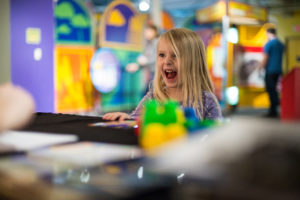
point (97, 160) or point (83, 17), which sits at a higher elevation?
point (83, 17)

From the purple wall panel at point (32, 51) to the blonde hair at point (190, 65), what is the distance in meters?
2.76

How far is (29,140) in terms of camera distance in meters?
0.65

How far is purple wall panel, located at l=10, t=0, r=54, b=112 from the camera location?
3850 mm

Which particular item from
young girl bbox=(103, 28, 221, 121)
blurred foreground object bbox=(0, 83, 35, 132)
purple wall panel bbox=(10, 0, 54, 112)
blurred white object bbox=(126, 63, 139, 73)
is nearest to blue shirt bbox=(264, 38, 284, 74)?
blurred white object bbox=(126, 63, 139, 73)

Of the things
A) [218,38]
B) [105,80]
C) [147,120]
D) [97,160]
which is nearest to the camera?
[97,160]

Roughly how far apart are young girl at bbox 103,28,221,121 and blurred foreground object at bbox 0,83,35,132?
0.76m

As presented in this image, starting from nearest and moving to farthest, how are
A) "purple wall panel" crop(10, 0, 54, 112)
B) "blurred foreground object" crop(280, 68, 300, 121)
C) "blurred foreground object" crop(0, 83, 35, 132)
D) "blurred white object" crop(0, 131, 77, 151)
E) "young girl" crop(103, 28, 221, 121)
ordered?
"blurred white object" crop(0, 131, 77, 151)
"blurred foreground object" crop(0, 83, 35, 132)
"young girl" crop(103, 28, 221, 121)
"purple wall panel" crop(10, 0, 54, 112)
"blurred foreground object" crop(280, 68, 300, 121)

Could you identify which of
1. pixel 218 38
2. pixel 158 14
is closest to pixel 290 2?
pixel 218 38

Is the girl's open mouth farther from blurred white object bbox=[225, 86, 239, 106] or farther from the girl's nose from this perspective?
blurred white object bbox=[225, 86, 239, 106]

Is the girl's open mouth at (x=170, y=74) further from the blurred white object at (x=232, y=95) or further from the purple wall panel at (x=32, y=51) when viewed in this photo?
the blurred white object at (x=232, y=95)

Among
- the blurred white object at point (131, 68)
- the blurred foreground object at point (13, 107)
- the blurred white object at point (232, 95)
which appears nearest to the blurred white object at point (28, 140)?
the blurred foreground object at point (13, 107)

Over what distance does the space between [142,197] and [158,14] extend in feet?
20.2

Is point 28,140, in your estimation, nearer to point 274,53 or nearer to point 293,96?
point 293,96

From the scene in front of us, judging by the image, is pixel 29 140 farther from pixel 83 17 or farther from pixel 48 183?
pixel 83 17
